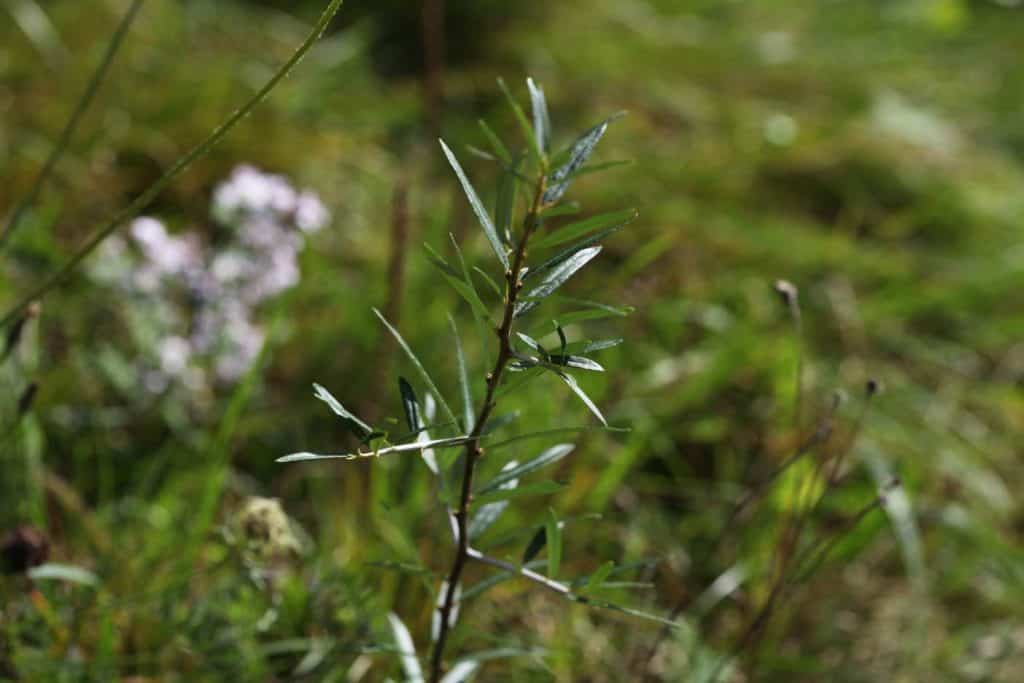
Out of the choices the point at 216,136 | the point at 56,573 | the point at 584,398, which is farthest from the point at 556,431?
the point at 56,573

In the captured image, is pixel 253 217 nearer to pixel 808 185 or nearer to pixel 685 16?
pixel 808 185

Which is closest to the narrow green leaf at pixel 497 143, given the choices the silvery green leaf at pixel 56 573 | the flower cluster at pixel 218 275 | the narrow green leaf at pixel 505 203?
the narrow green leaf at pixel 505 203

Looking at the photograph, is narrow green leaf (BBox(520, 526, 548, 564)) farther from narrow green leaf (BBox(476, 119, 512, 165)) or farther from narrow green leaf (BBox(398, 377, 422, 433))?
narrow green leaf (BBox(476, 119, 512, 165))

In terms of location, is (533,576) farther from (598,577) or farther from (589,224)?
(589,224)

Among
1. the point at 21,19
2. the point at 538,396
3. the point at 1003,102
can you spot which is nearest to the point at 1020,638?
the point at 538,396

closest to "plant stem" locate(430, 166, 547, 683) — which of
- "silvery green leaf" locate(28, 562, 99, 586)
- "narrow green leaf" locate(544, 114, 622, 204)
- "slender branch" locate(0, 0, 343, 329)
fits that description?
"narrow green leaf" locate(544, 114, 622, 204)

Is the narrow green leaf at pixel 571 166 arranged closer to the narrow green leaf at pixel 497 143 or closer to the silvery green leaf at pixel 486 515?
the narrow green leaf at pixel 497 143

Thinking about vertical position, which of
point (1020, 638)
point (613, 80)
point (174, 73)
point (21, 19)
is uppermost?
point (21, 19)
